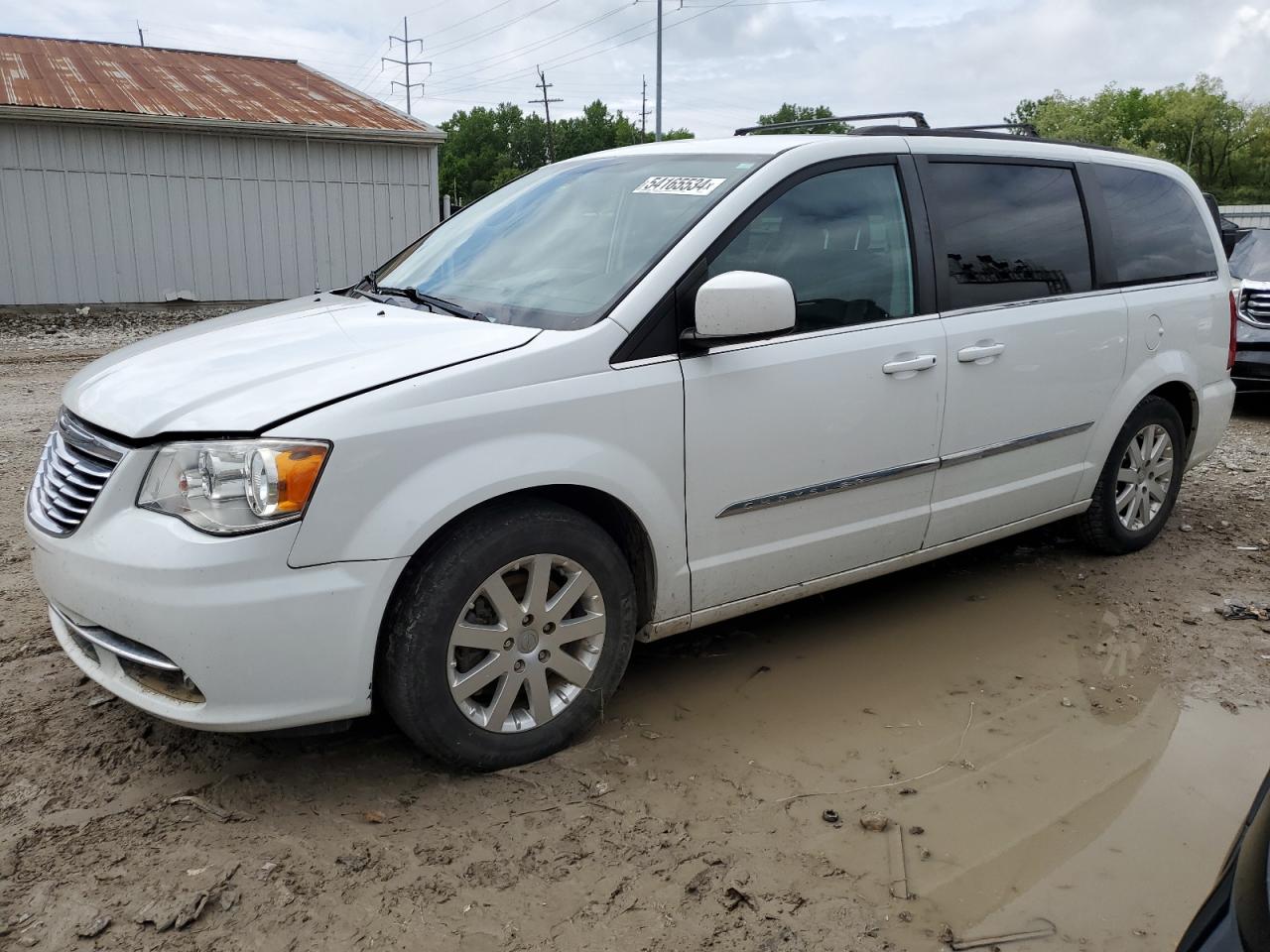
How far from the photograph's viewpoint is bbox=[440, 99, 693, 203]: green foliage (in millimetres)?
85812

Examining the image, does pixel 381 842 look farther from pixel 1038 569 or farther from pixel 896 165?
pixel 1038 569

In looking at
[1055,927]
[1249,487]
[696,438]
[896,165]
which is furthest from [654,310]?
[1249,487]

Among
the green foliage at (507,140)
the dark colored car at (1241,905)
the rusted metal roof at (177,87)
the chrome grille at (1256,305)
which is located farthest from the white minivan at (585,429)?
the green foliage at (507,140)

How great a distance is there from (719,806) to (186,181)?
46.0ft

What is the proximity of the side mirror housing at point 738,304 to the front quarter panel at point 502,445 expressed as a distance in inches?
7.3

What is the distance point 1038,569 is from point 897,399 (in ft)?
5.88

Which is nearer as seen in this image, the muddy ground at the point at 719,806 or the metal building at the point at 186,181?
the muddy ground at the point at 719,806

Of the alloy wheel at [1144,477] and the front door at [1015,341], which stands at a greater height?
the front door at [1015,341]

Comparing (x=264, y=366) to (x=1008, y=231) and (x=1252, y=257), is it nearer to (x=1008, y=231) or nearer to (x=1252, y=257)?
(x=1008, y=231)

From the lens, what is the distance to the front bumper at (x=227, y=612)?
8.50ft

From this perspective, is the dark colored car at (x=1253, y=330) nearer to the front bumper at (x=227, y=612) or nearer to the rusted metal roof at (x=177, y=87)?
the front bumper at (x=227, y=612)

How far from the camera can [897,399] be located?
3723 millimetres

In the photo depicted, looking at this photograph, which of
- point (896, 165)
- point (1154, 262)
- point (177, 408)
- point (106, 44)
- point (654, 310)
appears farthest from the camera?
point (106, 44)

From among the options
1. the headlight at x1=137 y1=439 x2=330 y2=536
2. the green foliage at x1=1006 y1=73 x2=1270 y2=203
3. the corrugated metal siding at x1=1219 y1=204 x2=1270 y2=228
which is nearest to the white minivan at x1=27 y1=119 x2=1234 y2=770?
the headlight at x1=137 y1=439 x2=330 y2=536
